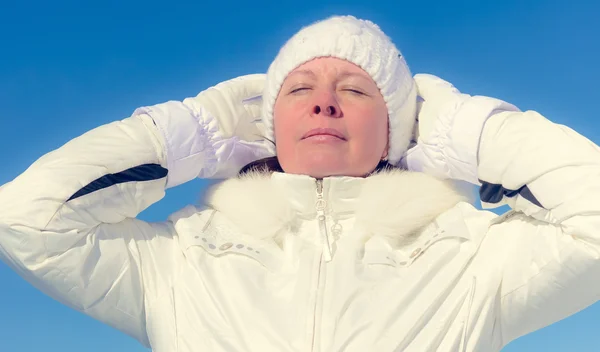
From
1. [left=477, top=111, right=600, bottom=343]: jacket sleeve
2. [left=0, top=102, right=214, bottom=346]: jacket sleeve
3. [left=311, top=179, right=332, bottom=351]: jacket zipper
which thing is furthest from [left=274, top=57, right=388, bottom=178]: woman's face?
[left=477, top=111, right=600, bottom=343]: jacket sleeve

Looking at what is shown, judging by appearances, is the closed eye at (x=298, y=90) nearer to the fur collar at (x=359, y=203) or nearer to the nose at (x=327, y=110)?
the nose at (x=327, y=110)

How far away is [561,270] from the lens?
7.02ft

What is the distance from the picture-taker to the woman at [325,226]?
2.27m

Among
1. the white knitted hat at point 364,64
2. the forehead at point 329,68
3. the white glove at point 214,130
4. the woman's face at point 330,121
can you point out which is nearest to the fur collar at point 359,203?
the woman's face at point 330,121

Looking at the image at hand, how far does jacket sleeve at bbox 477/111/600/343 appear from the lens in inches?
83.1

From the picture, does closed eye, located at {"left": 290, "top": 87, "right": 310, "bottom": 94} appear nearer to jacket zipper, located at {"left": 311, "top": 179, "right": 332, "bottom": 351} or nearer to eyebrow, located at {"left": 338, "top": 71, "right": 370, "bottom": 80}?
eyebrow, located at {"left": 338, "top": 71, "right": 370, "bottom": 80}

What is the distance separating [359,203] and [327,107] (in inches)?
16.6

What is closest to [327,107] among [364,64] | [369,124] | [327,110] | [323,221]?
[327,110]

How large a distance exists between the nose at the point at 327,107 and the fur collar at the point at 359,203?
0.29 meters

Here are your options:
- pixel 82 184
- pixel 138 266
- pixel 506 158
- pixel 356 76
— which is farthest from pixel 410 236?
pixel 82 184

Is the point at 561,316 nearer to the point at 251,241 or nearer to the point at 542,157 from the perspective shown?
the point at 542,157

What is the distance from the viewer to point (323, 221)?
2.62 meters

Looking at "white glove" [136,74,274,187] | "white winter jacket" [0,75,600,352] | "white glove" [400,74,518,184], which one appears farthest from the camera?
"white glove" [136,74,274,187]

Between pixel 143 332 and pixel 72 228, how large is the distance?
1.62 ft
